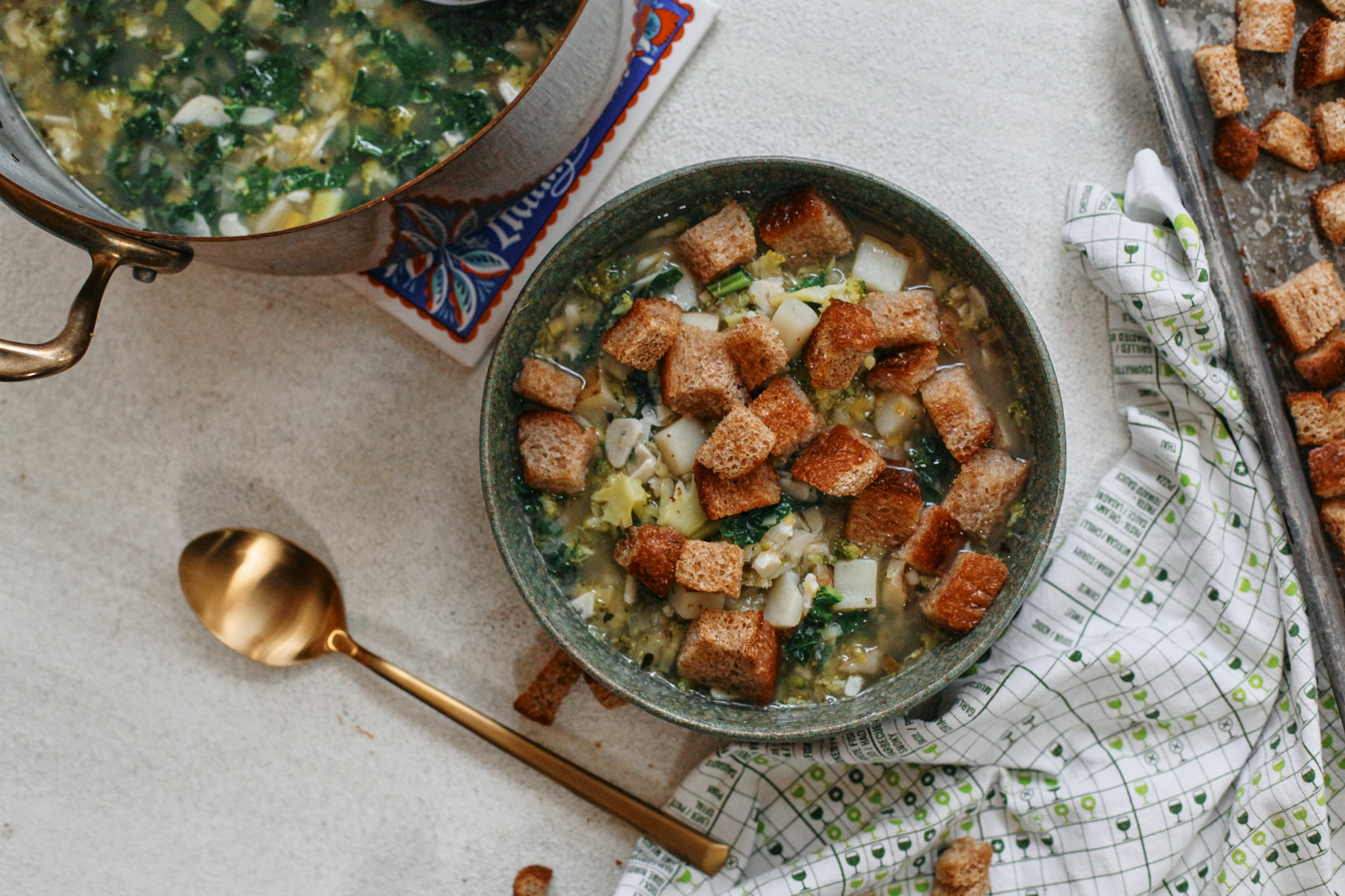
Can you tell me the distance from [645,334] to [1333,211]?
2.02 m

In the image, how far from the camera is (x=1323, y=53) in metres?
2.79

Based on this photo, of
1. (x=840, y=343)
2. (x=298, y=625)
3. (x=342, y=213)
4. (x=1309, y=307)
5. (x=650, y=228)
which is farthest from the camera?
(x=298, y=625)

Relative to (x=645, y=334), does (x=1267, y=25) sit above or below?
above

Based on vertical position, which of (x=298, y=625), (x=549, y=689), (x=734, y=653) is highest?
(x=734, y=653)

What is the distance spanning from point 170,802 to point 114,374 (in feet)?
4.23

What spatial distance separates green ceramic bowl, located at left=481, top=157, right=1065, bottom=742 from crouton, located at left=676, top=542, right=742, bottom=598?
320 mm

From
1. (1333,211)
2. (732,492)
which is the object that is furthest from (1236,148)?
(732,492)

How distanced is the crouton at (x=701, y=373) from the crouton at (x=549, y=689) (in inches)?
33.4

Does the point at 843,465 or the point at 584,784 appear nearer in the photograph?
the point at 843,465

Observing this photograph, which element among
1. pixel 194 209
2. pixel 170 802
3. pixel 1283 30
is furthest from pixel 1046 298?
pixel 170 802

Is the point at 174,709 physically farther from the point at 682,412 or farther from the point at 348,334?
the point at 682,412

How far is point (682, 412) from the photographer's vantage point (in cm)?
256

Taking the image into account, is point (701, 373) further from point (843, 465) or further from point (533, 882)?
point (533, 882)

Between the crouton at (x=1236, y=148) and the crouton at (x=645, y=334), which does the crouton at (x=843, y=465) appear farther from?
the crouton at (x=1236, y=148)
